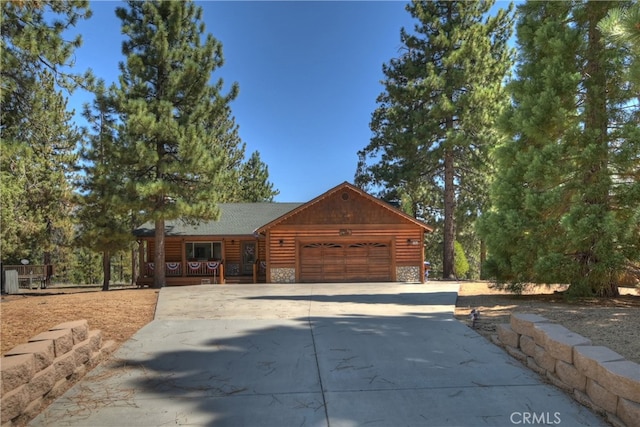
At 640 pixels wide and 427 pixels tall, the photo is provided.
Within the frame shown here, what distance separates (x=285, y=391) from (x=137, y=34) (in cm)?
1710

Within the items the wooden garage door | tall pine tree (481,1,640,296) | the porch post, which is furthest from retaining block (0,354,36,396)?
the porch post

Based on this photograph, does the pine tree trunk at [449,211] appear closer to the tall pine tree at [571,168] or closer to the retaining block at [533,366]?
the tall pine tree at [571,168]

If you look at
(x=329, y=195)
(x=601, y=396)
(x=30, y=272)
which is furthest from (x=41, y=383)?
(x=30, y=272)

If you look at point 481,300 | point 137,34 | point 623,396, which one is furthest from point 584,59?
point 137,34

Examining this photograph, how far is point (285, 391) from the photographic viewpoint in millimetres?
4766

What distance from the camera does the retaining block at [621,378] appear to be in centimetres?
357

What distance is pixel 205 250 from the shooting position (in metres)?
22.4

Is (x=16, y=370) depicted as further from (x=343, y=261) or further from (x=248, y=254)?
(x=248, y=254)

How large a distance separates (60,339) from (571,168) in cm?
1173

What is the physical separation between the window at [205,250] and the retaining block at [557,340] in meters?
18.7

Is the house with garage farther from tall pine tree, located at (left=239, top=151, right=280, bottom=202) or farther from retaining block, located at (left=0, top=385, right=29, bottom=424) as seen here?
tall pine tree, located at (left=239, top=151, right=280, bottom=202)

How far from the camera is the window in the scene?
73.1 ft

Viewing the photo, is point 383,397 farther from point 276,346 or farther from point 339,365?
point 276,346

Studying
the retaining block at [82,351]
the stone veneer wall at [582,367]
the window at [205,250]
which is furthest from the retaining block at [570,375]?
the window at [205,250]
